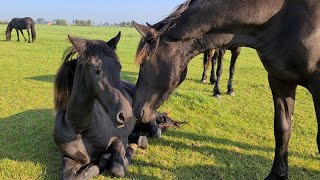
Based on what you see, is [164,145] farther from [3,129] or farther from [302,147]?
[3,129]

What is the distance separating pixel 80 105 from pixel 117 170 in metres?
0.84

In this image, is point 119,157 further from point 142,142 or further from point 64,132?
point 142,142

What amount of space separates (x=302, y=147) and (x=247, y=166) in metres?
1.28

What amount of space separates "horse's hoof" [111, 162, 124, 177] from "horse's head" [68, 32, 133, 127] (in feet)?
2.68

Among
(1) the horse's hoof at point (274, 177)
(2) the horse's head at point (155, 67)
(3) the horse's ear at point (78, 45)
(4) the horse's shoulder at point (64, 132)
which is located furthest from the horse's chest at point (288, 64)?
(4) the horse's shoulder at point (64, 132)

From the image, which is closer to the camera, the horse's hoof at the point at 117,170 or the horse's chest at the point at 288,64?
the horse's chest at the point at 288,64

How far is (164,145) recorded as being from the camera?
5.12 metres

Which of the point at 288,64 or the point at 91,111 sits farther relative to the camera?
the point at 91,111

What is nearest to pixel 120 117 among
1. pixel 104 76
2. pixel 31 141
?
pixel 104 76

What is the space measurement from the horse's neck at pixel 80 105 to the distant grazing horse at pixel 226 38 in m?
0.94

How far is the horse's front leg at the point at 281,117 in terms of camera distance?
11.9ft

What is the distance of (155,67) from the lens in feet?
9.22

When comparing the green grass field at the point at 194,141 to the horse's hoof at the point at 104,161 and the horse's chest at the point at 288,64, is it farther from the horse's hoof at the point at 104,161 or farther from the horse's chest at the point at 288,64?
the horse's chest at the point at 288,64

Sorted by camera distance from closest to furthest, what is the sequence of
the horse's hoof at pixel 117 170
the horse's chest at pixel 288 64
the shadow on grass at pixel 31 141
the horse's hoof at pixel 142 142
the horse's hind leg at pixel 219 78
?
1. the horse's chest at pixel 288 64
2. the horse's hoof at pixel 117 170
3. the shadow on grass at pixel 31 141
4. the horse's hoof at pixel 142 142
5. the horse's hind leg at pixel 219 78
